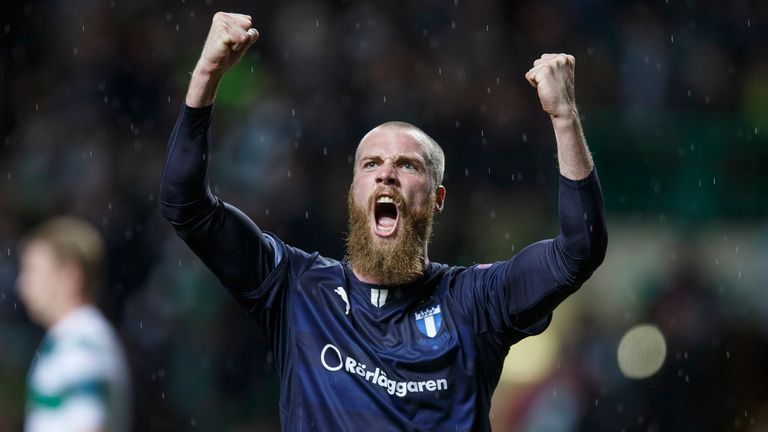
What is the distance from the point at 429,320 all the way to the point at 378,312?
0.61 feet

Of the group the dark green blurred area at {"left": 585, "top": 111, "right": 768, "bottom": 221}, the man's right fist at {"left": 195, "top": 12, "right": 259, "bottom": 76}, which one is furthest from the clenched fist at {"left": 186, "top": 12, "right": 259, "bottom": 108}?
the dark green blurred area at {"left": 585, "top": 111, "right": 768, "bottom": 221}

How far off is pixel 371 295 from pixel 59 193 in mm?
5090

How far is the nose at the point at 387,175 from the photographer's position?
14.5ft

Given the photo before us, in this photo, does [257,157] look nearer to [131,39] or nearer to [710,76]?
[131,39]

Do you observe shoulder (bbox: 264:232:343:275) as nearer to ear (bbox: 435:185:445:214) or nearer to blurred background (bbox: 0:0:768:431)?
ear (bbox: 435:185:445:214)

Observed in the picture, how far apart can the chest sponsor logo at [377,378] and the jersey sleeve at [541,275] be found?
28cm

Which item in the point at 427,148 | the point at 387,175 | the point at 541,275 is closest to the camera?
the point at 541,275

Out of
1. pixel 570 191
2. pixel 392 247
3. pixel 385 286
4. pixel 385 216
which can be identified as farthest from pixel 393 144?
pixel 570 191

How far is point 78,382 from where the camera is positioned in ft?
18.2

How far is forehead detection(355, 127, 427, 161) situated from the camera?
14.6 ft

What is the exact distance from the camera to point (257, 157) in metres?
8.54

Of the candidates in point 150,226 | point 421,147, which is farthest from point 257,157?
point 421,147

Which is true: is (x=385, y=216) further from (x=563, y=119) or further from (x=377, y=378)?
(x=563, y=119)

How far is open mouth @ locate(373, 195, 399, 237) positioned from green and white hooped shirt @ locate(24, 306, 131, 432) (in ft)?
6.06
